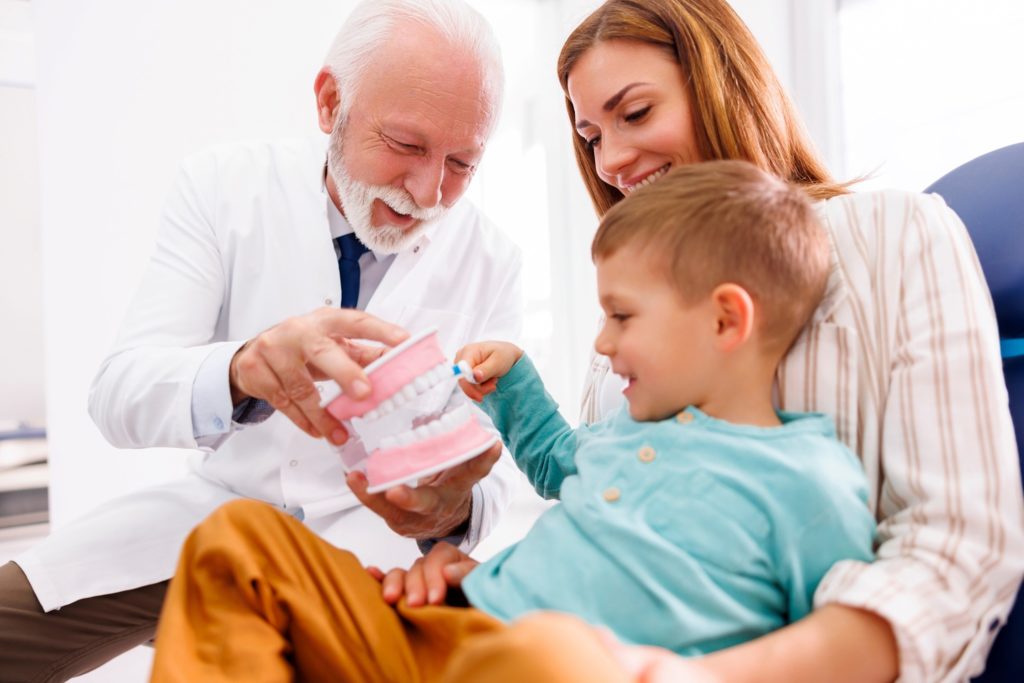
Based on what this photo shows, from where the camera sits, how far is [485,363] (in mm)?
1233

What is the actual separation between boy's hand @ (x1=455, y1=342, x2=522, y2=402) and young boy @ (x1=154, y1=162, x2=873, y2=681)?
26 cm

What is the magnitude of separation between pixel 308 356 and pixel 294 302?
2.50 feet

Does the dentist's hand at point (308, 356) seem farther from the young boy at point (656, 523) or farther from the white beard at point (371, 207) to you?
the white beard at point (371, 207)

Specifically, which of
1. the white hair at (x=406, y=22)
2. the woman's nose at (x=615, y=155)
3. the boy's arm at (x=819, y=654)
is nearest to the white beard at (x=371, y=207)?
the white hair at (x=406, y=22)

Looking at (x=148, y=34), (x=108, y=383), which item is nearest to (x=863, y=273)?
(x=108, y=383)

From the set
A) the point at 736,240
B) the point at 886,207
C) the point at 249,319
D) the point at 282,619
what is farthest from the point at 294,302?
the point at 886,207

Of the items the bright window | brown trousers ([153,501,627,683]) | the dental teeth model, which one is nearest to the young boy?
brown trousers ([153,501,627,683])

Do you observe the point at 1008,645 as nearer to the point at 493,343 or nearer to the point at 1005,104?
the point at 493,343

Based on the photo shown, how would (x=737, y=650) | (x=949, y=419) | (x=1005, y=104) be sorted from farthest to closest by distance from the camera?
1. (x=1005, y=104)
2. (x=949, y=419)
3. (x=737, y=650)

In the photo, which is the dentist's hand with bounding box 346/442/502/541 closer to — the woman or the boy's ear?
the woman

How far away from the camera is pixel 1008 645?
0.91 meters

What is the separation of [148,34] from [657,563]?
117 inches

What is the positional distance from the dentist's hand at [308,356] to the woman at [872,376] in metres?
0.49

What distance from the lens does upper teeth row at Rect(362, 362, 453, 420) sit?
944 millimetres
